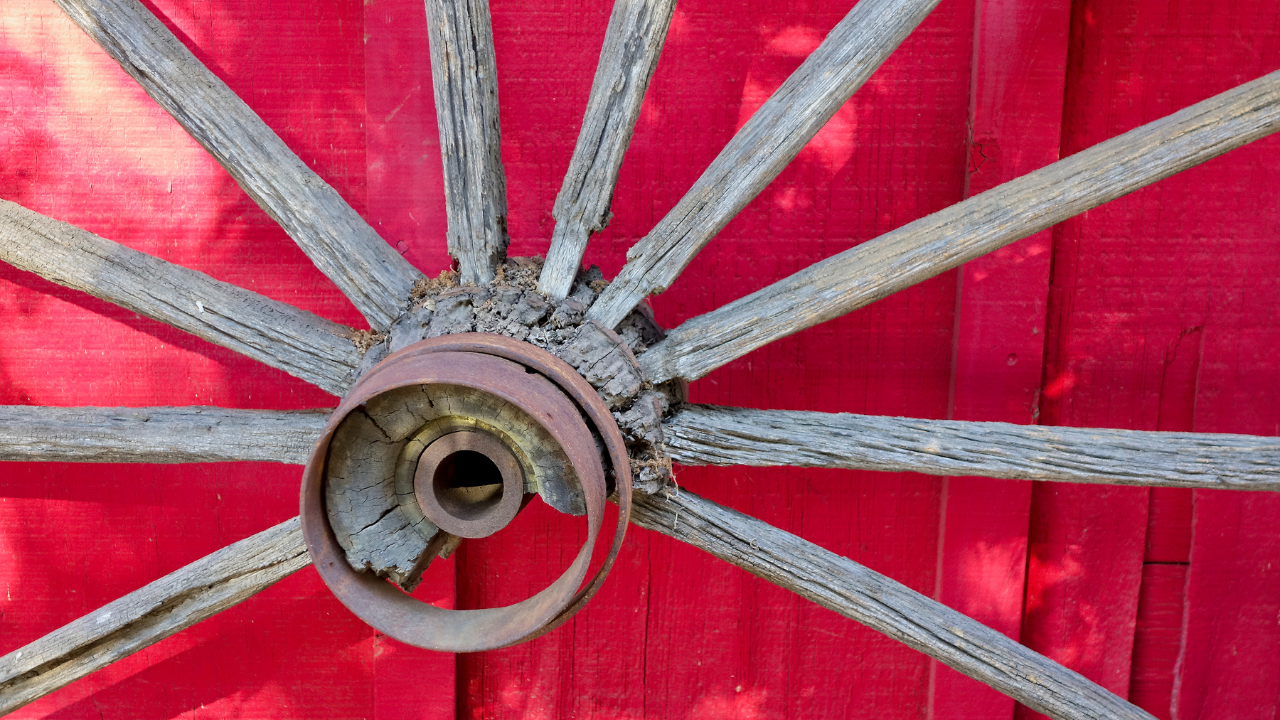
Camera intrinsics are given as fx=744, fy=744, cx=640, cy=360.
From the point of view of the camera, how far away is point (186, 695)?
2.14 metres

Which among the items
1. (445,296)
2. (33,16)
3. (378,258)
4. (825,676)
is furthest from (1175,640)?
(33,16)

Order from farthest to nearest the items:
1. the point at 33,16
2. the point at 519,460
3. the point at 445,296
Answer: the point at 33,16 < the point at 445,296 < the point at 519,460

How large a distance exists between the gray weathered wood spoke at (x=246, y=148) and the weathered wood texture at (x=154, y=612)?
51cm

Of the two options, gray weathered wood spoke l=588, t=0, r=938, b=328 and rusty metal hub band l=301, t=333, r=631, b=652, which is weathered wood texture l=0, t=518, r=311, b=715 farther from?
gray weathered wood spoke l=588, t=0, r=938, b=328

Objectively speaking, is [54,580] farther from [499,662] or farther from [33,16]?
[33,16]

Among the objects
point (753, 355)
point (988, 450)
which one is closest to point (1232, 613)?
point (988, 450)

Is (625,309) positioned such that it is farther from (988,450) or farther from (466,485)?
(988,450)

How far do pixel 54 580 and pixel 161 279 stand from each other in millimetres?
1188

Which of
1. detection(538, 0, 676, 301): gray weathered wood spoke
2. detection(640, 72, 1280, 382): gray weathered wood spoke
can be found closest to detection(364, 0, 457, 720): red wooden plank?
detection(538, 0, 676, 301): gray weathered wood spoke

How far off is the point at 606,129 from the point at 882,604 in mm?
1072

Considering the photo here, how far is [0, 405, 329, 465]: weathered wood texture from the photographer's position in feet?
4.94

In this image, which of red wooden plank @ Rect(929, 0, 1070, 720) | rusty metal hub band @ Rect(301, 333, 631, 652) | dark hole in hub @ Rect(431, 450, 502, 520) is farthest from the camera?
red wooden plank @ Rect(929, 0, 1070, 720)

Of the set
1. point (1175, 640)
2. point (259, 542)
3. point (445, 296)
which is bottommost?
point (1175, 640)

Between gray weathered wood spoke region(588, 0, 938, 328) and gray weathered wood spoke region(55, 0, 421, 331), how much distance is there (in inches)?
18.5
